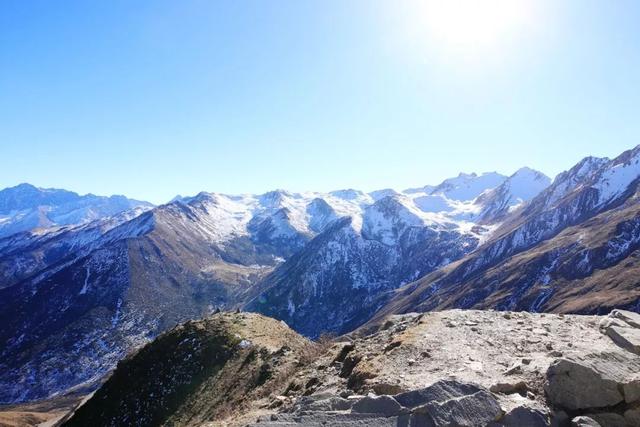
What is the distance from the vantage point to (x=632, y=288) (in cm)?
16325

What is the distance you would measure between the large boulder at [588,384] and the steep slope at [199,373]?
45.5ft

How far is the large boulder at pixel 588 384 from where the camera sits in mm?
14328

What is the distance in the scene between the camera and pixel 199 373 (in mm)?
34906

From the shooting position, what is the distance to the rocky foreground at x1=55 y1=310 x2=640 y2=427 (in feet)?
46.5

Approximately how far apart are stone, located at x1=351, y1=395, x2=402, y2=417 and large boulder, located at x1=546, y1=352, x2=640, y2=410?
5.05 meters

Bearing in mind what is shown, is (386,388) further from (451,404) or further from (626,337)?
(626,337)

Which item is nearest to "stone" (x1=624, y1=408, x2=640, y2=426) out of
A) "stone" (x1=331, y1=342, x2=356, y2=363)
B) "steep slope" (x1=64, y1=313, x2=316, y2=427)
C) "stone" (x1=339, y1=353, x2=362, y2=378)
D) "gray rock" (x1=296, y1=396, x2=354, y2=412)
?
"gray rock" (x1=296, y1=396, x2=354, y2=412)

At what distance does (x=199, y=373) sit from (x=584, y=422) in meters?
27.8

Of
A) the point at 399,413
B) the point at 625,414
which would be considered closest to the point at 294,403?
the point at 399,413

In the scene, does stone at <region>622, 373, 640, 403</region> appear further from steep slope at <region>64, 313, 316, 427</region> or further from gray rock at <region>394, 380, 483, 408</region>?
steep slope at <region>64, 313, 316, 427</region>

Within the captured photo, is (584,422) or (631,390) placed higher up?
(631,390)

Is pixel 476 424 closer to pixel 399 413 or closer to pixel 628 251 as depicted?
pixel 399 413

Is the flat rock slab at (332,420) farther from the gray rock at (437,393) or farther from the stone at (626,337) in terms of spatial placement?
the stone at (626,337)

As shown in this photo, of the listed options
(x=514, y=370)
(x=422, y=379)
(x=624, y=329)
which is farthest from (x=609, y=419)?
(x=624, y=329)
